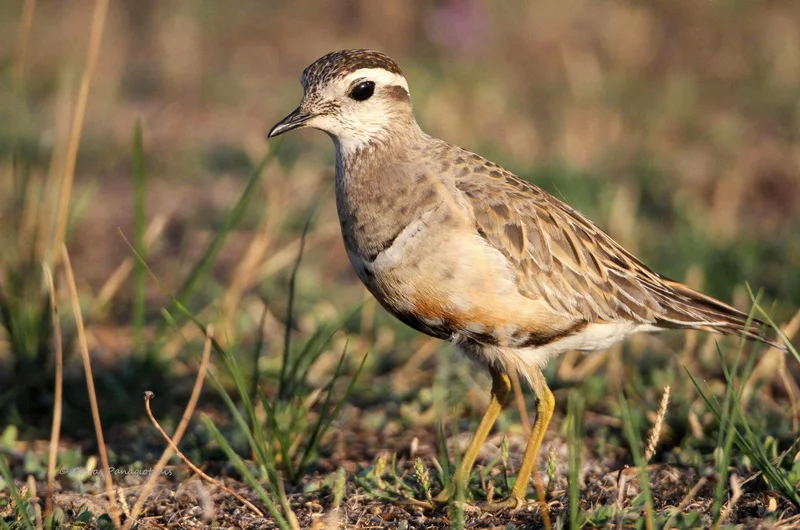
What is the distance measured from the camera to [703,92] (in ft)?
35.9

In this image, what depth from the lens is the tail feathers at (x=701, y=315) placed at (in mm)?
4855

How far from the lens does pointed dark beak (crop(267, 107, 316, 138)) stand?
4.72 m

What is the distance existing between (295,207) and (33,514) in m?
4.51

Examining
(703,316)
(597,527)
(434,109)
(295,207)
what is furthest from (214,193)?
(597,527)

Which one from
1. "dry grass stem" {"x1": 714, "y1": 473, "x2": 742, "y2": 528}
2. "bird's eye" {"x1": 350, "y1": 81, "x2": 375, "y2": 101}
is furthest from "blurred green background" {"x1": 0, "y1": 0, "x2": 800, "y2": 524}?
"dry grass stem" {"x1": 714, "y1": 473, "x2": 742, "y2": 528}

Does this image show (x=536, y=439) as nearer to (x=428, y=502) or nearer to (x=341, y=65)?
(x=428, y=502)

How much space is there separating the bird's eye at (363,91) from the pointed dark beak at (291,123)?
0.22 m

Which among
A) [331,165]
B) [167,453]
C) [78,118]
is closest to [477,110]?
[331,165]

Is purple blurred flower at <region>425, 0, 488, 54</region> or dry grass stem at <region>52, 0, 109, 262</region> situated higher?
purple blurred flower at <region>425, 0, 488, 54</region>

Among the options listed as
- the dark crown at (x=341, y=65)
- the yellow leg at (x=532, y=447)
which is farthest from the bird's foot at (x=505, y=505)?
the dark crown at (x=341, y=65)

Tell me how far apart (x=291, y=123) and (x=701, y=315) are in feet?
7.02

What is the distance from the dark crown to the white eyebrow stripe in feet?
0.07

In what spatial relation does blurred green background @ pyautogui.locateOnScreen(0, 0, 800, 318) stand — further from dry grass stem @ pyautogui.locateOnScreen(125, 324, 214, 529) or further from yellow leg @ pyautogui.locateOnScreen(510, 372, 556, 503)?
dry grass stem @ pyautogui.locateOnScreen(125, 324, 214, 529)

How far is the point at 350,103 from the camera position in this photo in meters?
4.81
